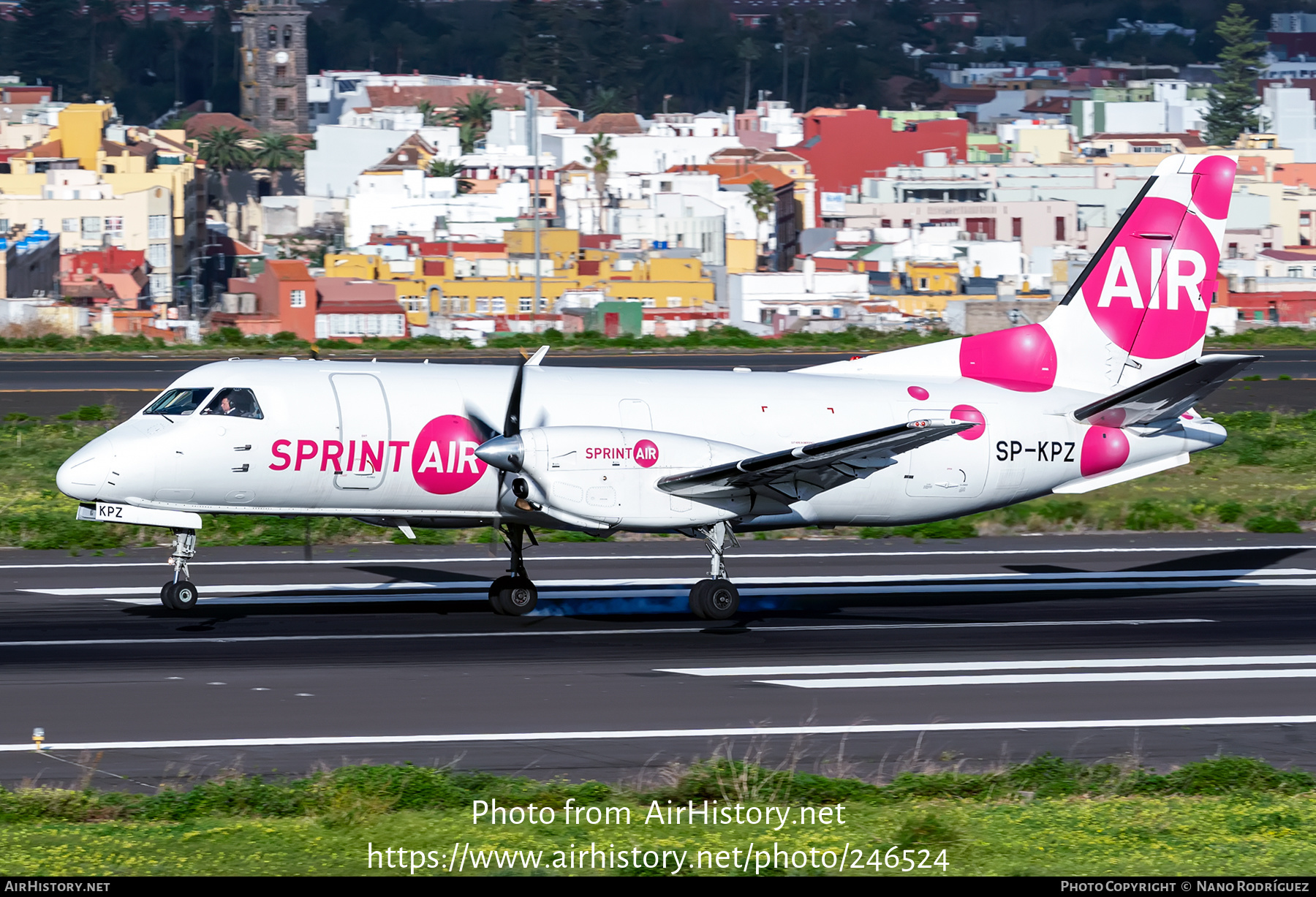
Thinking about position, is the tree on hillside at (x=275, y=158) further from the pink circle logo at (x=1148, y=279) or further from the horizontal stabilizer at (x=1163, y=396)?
the horizontal stabilizer at (x=1163, y=396)

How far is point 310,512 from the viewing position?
20.1m

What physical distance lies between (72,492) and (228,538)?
8267 millimetres

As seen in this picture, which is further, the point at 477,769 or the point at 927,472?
the point at 927,472

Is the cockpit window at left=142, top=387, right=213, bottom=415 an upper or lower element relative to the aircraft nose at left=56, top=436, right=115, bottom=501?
upper

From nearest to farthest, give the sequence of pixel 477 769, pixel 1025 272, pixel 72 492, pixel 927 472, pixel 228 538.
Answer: pixel 477 769, pixel 72 492, pixel 927 472, pixel 228 538, pixel 1025 272

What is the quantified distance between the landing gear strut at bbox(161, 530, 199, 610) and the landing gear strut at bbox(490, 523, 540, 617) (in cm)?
371

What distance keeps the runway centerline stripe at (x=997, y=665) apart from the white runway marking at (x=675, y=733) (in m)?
2.39

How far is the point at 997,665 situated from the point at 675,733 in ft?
16.0

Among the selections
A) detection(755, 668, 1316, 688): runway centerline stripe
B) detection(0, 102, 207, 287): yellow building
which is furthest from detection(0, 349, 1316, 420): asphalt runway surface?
detection(0, 102, 207, 287): yellow building

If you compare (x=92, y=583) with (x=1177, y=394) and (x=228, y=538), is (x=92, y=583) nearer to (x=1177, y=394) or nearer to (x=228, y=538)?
(x=228, y=538)

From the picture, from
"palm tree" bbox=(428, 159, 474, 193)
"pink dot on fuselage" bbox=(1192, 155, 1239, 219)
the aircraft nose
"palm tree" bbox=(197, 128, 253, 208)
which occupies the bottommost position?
the aircraft nose

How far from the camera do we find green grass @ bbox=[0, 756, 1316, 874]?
10.5 m

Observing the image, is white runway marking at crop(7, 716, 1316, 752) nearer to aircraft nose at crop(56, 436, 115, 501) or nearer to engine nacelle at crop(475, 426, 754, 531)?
engine nacelle at crop(475, 426, 754, 531)
